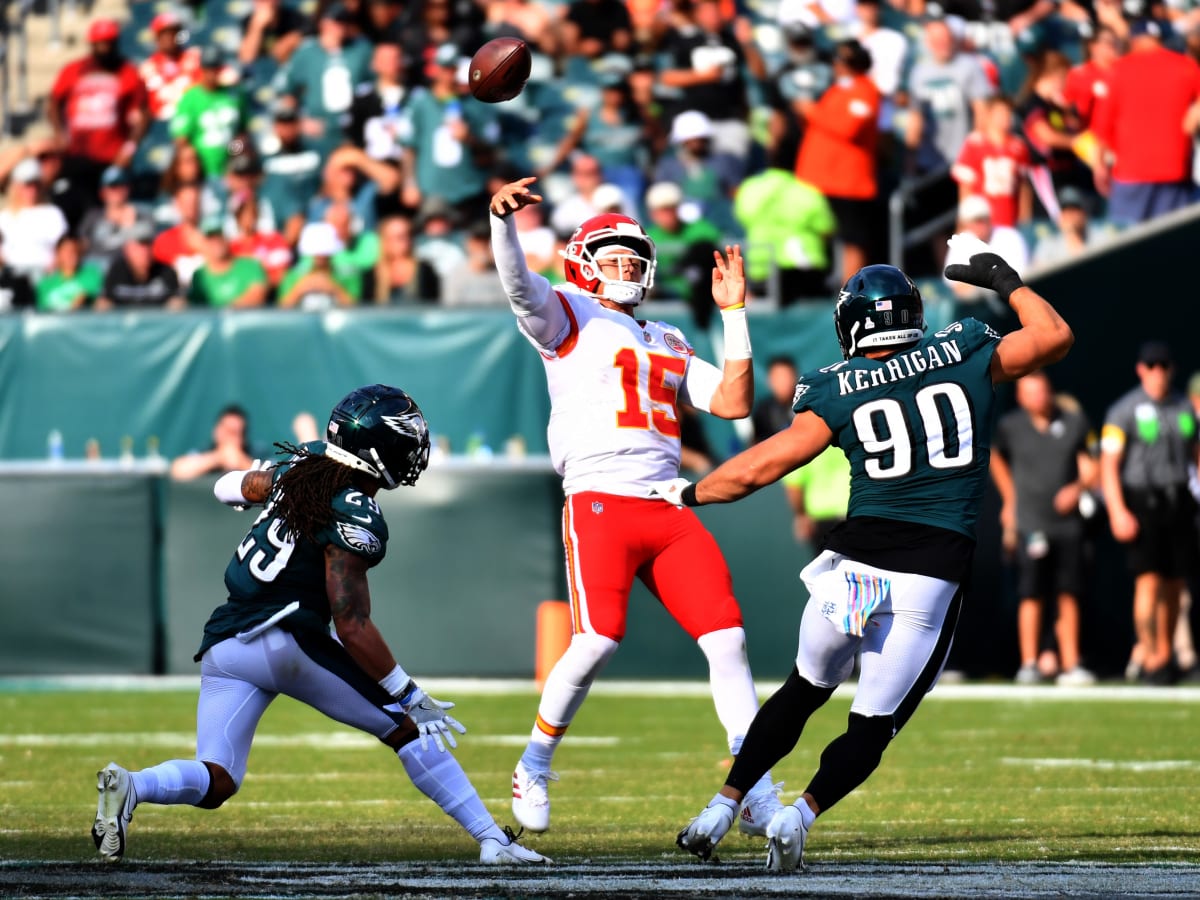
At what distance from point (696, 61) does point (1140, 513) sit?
570cm

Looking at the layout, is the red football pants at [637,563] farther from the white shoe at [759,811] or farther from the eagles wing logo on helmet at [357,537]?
the eagles wing logo on helmet at [357,537]

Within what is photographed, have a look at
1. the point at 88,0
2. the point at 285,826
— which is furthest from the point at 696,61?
the point at 285,826

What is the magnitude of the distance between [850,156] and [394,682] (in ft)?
33.5

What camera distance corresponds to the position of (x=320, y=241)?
16.7m

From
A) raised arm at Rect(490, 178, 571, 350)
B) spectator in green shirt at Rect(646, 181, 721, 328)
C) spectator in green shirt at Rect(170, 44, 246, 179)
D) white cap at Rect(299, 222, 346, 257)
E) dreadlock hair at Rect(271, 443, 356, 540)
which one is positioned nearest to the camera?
dreadlock hair at Rect(271, 443, 356, 540)

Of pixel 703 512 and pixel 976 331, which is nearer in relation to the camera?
pixel 976 331

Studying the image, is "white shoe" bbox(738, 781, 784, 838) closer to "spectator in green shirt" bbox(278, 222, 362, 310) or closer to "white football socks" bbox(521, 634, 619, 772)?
"white football socks" bbox(521, 634, 619, 772)

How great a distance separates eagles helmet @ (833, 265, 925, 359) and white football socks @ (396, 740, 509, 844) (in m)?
1.77

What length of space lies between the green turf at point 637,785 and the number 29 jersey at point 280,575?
72cm

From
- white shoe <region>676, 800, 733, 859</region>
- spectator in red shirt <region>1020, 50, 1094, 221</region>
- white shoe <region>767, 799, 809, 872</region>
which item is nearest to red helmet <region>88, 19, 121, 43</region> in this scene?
spectator in red shirt <region>1020, 50, 1094, 221</region>

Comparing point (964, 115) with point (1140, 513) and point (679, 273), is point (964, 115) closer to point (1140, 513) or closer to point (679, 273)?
point (679, 273)

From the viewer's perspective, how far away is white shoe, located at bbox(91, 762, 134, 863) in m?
5.94

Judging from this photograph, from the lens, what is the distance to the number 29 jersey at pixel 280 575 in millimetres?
6253

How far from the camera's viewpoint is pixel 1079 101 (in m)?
16.3
